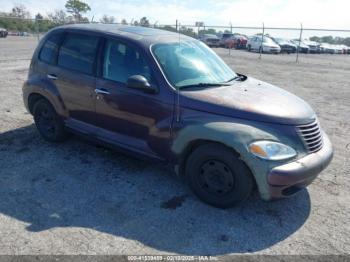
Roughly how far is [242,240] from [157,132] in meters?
1.54

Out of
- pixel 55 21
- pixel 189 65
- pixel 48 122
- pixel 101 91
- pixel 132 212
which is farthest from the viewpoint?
pixel 55 21

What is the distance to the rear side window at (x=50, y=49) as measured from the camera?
5.08 m

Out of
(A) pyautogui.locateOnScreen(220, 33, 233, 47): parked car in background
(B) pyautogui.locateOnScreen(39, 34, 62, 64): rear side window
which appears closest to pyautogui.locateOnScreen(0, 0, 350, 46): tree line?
(A) pyautogui.locateOnScreen(220, 33, 233, 47): parked car in background

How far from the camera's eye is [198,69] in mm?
4305

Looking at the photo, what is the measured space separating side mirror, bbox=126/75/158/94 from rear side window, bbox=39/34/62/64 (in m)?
1.76

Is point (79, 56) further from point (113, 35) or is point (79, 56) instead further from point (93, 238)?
point (93, 238)

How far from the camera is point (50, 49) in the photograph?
16.9 ft

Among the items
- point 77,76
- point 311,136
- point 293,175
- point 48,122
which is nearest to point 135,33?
point 77,76

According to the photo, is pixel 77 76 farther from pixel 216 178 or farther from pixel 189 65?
pixel 216 178

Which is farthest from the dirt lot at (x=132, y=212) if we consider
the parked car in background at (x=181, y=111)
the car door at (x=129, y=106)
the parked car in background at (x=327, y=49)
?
the parked car in background at (x=327, y=49)

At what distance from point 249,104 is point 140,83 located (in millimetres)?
1230

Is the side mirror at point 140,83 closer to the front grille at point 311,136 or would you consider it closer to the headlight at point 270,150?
the headlight at point 270,150

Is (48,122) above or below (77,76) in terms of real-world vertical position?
below

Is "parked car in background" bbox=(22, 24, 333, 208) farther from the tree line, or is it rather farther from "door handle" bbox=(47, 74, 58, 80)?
the tree line
